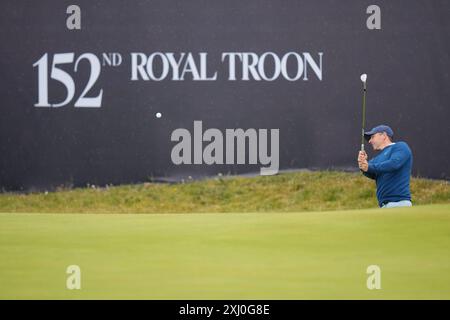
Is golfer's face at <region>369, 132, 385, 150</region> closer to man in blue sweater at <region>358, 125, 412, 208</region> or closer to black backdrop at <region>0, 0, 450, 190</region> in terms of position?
man in blue sweater at <region>358, 125, 412, 208</region>

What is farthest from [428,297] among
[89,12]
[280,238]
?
[89,12]

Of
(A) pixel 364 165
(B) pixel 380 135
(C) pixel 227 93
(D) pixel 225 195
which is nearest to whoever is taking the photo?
(A) pixel 364 165

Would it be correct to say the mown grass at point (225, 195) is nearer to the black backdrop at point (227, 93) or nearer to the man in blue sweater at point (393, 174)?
the black backdrop at point (227, 93)

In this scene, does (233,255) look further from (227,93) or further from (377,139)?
(227,93)

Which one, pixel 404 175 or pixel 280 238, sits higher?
pixel 404 175

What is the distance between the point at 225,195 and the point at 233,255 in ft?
20.5

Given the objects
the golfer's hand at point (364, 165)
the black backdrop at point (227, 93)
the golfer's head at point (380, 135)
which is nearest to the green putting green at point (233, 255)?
the golfer's hand at point (364, 165)

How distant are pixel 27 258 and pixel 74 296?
1.88 feet

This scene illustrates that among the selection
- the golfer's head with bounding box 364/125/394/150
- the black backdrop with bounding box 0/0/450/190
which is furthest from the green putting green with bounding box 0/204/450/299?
the black backdrop with bounding box 0/0/450/190

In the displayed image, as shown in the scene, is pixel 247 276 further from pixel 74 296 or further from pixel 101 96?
pixel 101 96

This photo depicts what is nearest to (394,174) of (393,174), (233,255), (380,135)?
(393,174)

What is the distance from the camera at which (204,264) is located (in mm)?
3033

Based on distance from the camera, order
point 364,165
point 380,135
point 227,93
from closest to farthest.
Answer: point 364,165, point 380,135, point 227,93

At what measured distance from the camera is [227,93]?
930 cm
